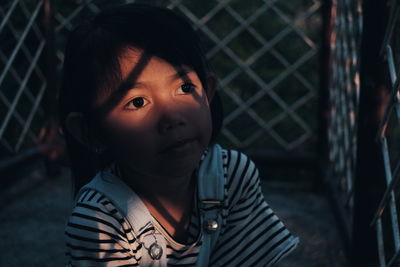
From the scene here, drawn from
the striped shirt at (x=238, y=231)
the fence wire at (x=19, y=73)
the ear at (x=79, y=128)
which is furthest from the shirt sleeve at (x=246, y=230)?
the fence wire at (x=19, y=73)

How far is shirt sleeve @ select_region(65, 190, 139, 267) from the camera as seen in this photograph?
0.97 m

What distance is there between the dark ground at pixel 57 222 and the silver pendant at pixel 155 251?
1.90ft

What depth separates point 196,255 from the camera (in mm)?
1103

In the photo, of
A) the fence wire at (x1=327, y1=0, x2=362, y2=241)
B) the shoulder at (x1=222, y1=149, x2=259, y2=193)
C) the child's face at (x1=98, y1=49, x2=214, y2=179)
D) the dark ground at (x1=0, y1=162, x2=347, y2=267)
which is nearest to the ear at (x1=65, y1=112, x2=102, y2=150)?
the child's face at (x1=98, y1=49, x2=214, y2=179)

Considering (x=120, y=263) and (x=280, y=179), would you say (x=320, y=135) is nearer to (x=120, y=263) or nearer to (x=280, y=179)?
(x=280, y=179)

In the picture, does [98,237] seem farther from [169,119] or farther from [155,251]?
[169,119]

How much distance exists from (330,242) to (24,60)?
1.62 m

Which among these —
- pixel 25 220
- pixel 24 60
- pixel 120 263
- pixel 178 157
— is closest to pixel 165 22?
pixel 178 157

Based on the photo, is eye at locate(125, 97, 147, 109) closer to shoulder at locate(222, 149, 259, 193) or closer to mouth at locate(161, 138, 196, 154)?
mouth at locate(161, 138, 196, 154)

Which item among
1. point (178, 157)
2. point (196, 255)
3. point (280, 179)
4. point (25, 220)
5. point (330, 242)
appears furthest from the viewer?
point (280, 179)

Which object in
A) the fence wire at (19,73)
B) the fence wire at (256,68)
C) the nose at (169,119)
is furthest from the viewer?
the fence wire at (256,68)

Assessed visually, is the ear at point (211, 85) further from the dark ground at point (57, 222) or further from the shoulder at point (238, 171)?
the dark ground at point (57, 222)

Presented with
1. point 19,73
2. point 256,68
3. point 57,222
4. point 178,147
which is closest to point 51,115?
point 19,73

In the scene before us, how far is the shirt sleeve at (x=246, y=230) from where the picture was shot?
116 centimetres
